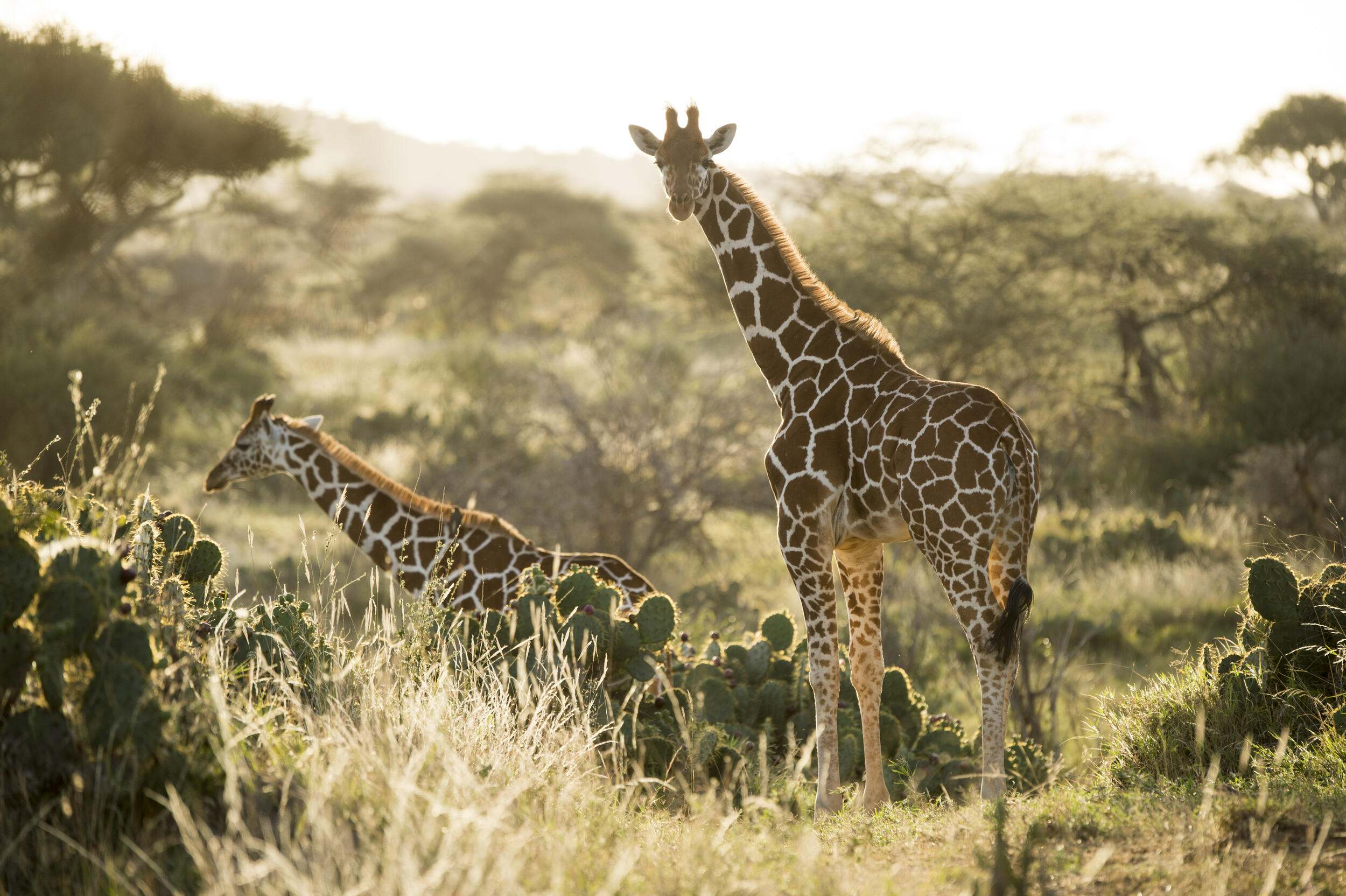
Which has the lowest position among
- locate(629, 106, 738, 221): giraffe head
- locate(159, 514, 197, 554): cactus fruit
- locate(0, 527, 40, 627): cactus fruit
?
locate(159, 514, 197, 554): cactus fruit

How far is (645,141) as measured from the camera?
631cm

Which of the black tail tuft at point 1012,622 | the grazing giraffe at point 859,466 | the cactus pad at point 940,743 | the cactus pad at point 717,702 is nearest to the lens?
the black tail tuft at point 1012,622

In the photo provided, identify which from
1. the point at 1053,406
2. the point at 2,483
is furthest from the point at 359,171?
the point at 2,483

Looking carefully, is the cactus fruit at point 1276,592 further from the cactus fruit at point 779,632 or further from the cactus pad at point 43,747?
the cactus pad at point 43,747

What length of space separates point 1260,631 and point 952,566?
1688 mm

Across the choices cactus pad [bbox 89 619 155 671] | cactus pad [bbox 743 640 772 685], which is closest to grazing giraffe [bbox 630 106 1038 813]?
cactus pad [bbox 743 640 772 685]

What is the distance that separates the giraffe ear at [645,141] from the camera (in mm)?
6234

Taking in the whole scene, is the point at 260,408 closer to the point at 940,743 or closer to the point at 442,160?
the point at 940,743

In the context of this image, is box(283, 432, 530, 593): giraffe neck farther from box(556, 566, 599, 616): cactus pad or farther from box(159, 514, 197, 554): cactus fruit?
box(159, 514, 197, 554): cactus fruit

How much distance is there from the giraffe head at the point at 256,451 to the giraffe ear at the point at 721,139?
351 cm

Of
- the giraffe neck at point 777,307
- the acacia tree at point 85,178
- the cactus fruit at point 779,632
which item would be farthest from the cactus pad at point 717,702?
the acacia tree at point 85,178

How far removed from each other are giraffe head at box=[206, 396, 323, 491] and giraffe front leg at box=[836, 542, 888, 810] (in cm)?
405

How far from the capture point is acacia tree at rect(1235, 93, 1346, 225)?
29.4 m

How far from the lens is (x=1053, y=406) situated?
18.5 meters
